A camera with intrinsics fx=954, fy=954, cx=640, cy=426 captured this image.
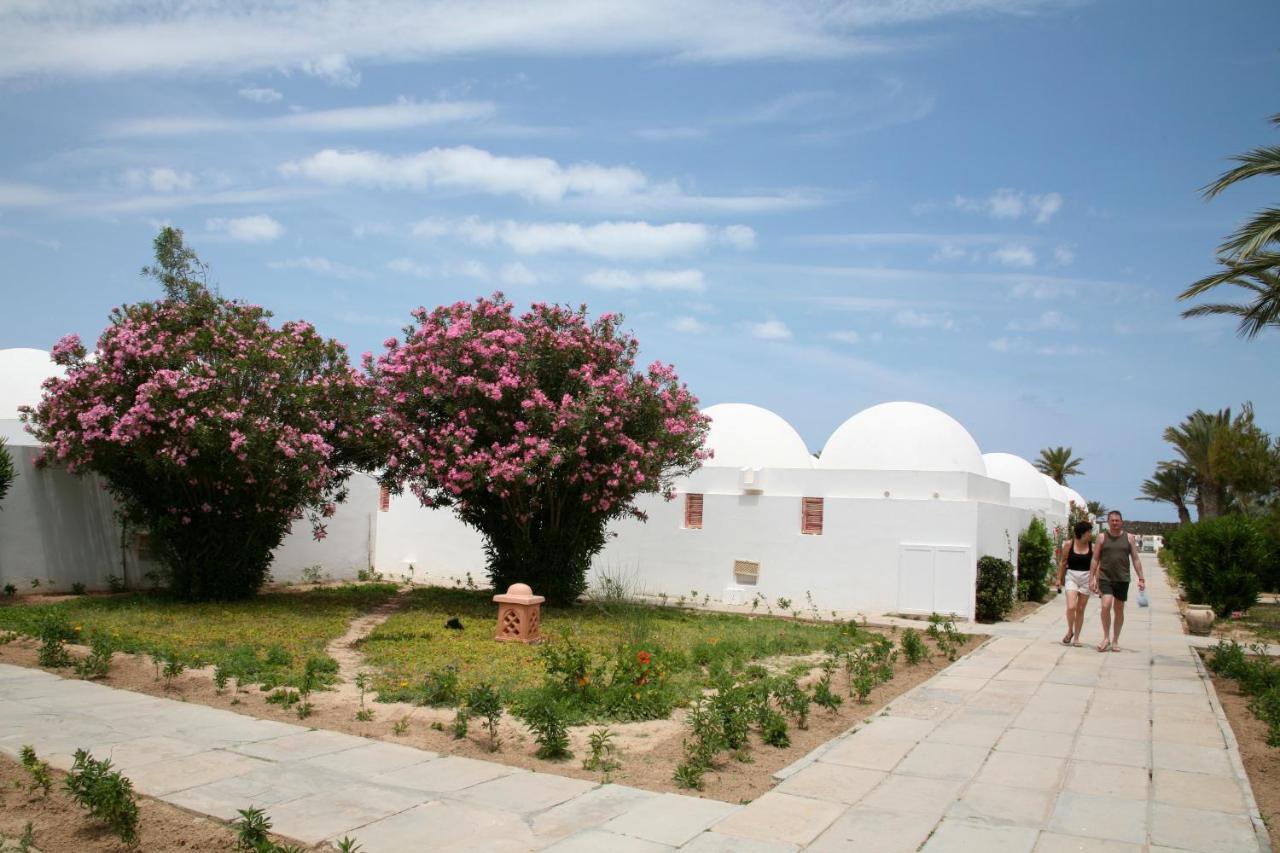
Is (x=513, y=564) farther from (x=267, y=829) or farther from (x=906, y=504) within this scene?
(x=267, y=829)

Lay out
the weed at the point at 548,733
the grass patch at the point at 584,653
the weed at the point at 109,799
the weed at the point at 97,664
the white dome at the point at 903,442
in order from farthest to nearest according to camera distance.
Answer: the white dome at the point at 903,442
the weed at the point at 97,664
the grass patch at the point at 584,653
the weed at the point at 548,733
the weed at the point at 109,799

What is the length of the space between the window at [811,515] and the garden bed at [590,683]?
11.6ft

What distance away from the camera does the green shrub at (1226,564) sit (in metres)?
17.3

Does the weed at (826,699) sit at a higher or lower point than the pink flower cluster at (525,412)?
lower

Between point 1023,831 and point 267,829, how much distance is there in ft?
12.3

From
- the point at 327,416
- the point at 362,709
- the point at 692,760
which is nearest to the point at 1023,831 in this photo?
the point at 692,760

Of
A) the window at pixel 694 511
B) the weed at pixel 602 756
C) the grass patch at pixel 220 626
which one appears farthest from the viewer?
the window at pixel 694 511

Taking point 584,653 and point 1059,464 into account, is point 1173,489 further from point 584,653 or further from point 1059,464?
point 584,653

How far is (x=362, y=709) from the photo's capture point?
23.5 feet

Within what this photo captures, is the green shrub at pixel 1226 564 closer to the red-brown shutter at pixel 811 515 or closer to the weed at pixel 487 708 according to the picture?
the red-brown shutter at pixel 811 515

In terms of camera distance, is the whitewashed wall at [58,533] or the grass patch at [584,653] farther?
the whitewashed wall at [58,533]

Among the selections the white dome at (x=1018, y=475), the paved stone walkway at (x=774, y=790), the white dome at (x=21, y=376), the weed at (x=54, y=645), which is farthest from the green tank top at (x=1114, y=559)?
the white dome at (x=1018, y=475)

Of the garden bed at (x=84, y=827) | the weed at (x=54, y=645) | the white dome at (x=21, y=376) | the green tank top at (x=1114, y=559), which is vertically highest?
the white dome at (x=21, y=376)

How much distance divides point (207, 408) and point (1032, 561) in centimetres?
1629
